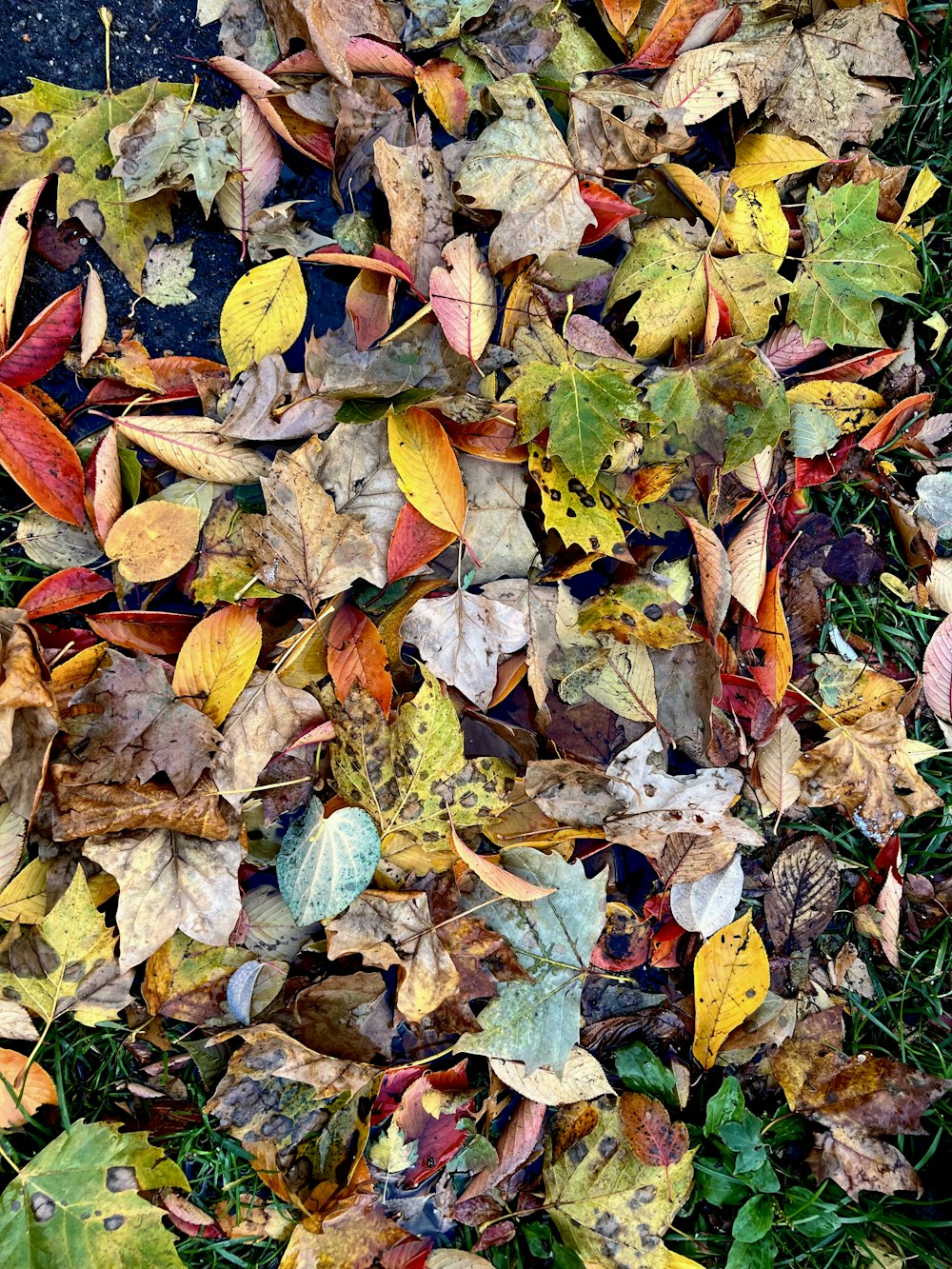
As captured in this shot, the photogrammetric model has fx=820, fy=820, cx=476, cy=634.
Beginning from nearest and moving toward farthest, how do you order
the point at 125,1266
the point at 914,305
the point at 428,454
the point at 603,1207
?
the point at 125,1266, the point at 428,454, the point at 603,1207, the point at 914,305

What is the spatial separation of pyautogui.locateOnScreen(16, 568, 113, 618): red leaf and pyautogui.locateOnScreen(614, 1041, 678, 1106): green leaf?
1452 millimetres

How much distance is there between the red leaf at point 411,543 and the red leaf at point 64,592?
557 mm

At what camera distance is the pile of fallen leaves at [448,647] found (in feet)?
5.08

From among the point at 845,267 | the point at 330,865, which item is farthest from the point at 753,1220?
the point at 845,267

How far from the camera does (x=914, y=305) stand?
6.42 ft

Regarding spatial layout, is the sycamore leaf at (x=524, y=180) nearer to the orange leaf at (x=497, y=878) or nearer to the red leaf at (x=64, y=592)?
the red leaf at (x=64, y=592)

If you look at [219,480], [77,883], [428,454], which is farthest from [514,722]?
[77,883]

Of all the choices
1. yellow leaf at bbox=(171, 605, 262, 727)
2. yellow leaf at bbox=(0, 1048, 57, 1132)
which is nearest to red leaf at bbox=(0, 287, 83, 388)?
yellow leaf at bbox=(171, 605, 262, 727)

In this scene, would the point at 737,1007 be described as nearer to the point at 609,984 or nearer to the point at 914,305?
the point at 609,984

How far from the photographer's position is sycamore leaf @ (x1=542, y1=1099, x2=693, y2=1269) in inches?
66.1

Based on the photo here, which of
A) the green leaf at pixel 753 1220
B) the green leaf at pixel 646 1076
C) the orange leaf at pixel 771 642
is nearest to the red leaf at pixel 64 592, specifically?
the orange leaf at pixel 771 642

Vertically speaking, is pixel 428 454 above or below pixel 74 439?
below

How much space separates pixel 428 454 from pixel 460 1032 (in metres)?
1.15

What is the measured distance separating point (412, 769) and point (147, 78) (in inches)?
58.3
